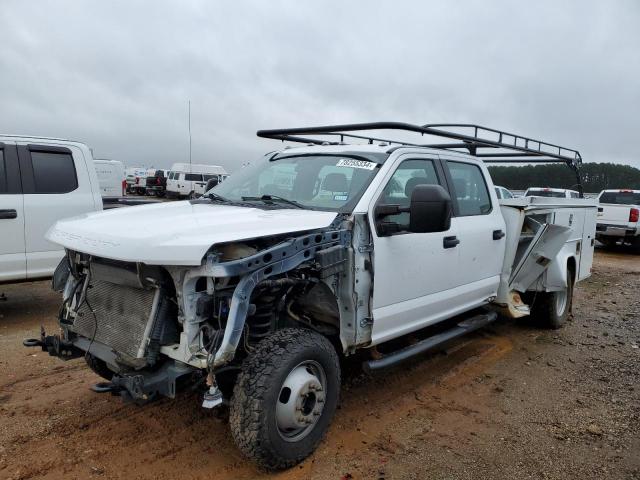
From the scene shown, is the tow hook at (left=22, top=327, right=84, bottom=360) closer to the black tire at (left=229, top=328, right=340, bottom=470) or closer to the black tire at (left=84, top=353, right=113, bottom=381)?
the black tire at (left=84, top=353, right=113, bottom=381)

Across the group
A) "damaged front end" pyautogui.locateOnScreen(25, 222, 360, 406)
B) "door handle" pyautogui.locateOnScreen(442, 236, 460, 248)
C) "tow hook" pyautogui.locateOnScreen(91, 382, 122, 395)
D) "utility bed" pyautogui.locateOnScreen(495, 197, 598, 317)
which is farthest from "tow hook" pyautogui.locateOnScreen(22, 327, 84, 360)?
"utility bed" pyautogui.locateOnScreen(495, 197, 598, 317)

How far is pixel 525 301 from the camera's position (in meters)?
6.32

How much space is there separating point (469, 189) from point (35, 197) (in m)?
4.79

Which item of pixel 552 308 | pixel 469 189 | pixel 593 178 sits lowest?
pixel 552 308

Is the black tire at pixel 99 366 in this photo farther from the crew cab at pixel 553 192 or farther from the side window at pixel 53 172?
the crew cab at pixel 553 192

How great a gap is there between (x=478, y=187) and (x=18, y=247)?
502cm

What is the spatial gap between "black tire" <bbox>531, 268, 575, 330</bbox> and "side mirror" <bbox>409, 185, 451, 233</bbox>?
3.26 metres

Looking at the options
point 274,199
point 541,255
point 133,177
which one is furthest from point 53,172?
point 133,177

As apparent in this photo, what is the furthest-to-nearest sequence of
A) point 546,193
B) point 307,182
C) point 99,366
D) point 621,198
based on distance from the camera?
point 546,193
point 621,198
point 307,182
point 99,366

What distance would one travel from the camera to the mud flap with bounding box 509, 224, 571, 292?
18.1ft

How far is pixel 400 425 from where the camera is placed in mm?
3674

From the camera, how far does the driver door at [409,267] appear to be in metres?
3.65

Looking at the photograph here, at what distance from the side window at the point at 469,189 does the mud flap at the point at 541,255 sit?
940 mm

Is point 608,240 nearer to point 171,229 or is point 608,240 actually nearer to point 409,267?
point 409,267
